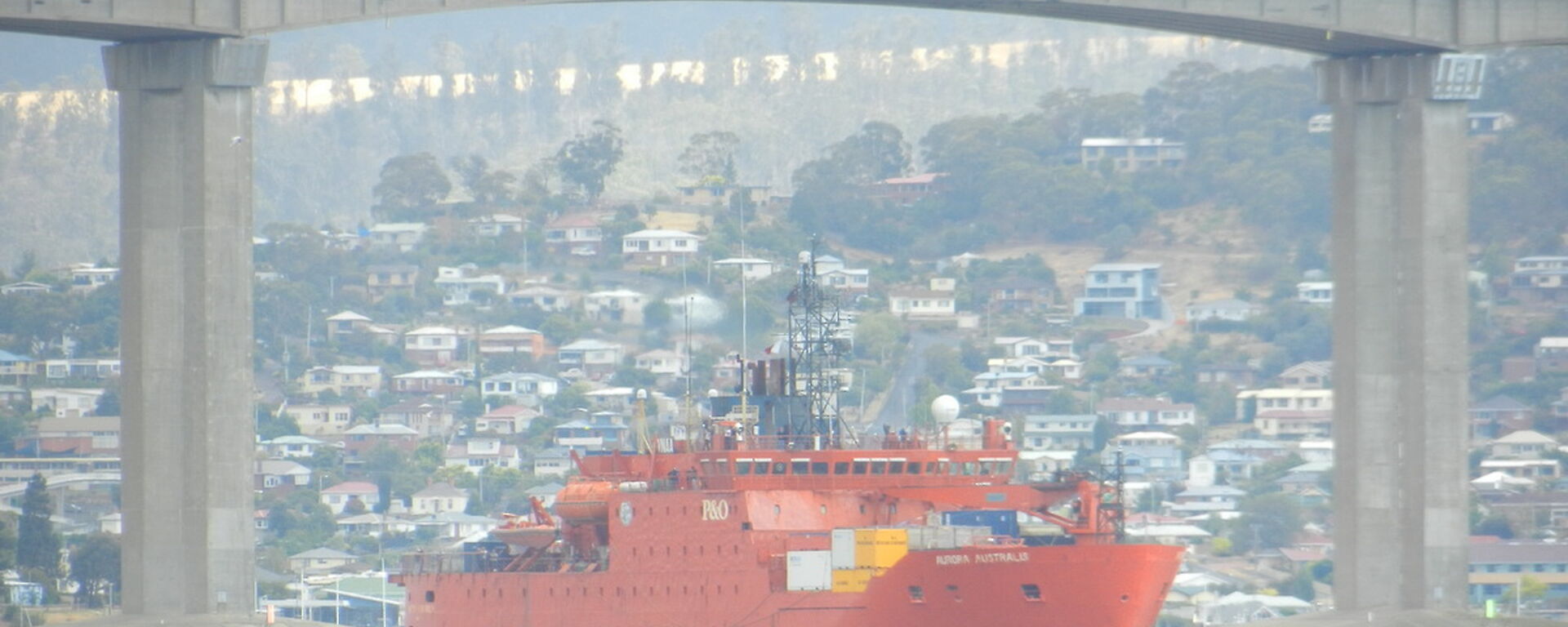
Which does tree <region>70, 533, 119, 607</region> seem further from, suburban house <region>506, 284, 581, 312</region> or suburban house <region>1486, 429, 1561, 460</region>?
suburban house <region>1486, 429, 1561, 460</region>

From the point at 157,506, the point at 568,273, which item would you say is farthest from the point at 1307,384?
the point at 157,506

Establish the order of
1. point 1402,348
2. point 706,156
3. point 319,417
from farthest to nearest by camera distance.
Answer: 1. point 706,156
2. point 319,417
3. point 1402,348

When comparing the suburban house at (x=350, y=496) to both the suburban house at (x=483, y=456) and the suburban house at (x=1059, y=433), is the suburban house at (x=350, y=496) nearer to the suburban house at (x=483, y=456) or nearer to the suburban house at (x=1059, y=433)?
the suburban house at (x=483, y=456)

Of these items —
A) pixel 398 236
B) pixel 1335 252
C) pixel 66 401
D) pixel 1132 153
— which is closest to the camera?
pixel 1335 252

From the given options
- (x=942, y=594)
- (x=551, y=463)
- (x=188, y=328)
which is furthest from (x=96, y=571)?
(x=942, y=594)

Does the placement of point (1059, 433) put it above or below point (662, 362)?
below

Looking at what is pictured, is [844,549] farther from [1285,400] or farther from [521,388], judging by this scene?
[521,388]

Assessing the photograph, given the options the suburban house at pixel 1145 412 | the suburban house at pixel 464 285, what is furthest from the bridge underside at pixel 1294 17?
the suburban house at pixel 464 285
